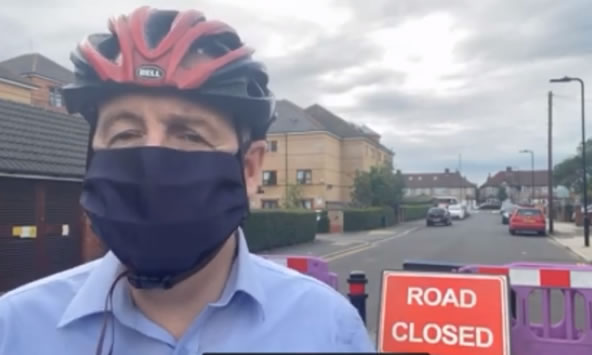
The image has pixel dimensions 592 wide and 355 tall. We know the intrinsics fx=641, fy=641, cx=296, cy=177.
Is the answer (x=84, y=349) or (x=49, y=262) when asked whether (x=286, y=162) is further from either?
(x=84, y=349)

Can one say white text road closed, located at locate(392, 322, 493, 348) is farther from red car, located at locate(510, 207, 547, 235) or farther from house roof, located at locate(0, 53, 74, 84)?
house roof, located at locate(0, 53, 74, 84)

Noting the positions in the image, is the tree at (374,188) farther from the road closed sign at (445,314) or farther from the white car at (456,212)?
the road closed sign at (445,314)

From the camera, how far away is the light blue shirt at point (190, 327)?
1463mm

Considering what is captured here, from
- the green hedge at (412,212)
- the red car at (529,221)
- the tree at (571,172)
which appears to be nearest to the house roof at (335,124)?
the green hedge at (412,212)

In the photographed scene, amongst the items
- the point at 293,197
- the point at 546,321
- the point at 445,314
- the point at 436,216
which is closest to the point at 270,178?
the point at 293,197

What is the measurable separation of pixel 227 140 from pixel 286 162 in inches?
2300

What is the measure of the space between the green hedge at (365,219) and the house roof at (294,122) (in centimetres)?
1342

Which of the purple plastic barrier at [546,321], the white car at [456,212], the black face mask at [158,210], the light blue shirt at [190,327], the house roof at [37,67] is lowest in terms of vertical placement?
the white car at [456,212]

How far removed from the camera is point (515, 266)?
5.54 metres

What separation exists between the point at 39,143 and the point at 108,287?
44.3 ft

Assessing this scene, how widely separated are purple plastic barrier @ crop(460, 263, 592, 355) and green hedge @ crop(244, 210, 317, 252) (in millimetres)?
15608

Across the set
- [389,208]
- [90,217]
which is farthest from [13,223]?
[389,208]

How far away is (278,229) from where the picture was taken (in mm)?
26125

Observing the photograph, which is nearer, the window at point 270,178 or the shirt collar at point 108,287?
the shirt collar at point 108,287
